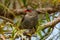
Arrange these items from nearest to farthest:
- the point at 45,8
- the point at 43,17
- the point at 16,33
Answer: the point at 16,33 < the point at 43,17 < the point at 45,8

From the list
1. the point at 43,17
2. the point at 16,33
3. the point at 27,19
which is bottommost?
the point at 16,33

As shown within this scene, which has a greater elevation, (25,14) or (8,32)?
(25,14)

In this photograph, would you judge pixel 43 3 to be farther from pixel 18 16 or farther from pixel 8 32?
pixel 8 32

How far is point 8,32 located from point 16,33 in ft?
0.33

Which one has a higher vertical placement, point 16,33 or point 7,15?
point 7,15

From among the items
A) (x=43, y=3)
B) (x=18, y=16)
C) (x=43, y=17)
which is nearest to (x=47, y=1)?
(x=43, y=3)

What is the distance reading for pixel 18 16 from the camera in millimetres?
1642

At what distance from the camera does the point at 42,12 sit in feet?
5.27

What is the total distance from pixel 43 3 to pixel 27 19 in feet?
0.71

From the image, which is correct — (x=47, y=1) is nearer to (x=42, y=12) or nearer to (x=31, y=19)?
(x=42, y=12)

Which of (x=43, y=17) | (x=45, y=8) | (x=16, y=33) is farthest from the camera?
(x=45, y=8)

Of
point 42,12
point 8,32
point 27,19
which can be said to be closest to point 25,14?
point 27,19

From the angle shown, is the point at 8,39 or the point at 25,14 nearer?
the point at 8,39

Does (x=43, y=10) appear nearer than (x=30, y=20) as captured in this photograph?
Yes
